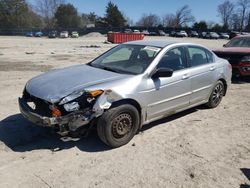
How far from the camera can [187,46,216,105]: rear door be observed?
5.88 meters

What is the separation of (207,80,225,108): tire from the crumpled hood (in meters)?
2.70

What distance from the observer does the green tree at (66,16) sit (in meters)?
94.5

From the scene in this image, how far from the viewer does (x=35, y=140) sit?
487cm

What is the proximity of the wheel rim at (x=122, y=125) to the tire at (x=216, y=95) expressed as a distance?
2660 mm

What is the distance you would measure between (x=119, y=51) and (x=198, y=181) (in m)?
3.25

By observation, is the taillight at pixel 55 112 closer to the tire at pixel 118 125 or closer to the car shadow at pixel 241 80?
the tire at pixel 118 125

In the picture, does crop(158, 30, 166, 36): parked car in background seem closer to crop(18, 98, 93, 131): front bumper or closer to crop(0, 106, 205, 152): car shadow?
crop(0, 106, 205, 152): car shadow

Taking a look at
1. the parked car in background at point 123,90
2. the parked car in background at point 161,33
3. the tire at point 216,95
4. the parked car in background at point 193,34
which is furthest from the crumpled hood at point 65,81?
the parked car in background at point 161,33

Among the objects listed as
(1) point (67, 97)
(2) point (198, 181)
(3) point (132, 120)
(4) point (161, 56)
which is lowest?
(2) point (198, 181)

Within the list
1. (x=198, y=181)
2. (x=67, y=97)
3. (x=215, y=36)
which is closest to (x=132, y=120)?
(x=67, y=97)

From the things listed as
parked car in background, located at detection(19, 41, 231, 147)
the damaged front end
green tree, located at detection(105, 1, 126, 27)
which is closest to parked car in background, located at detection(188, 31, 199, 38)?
green tree, located at detection(105, 1, 126, 27)

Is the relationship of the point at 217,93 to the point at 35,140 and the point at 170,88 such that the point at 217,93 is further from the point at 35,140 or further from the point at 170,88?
the point at 35,140

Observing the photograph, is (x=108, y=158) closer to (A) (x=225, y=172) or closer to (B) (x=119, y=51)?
(A) (x=225, y=172)

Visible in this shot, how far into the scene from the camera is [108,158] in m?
4.30
